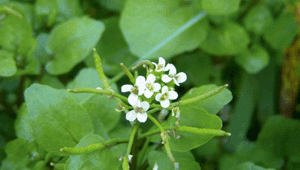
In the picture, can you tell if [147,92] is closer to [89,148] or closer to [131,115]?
[131,115]

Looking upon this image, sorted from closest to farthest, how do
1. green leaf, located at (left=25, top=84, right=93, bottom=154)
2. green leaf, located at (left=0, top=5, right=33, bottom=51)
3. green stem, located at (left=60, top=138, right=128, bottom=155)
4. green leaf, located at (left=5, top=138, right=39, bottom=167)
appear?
1. green stem, located at (left=60, top=138, right=128, bottom=155)
2. green leaf, located at (left=25, top=84, right=93, bottom=154)
3. green leaf, located at (left=5, top=138, right=39, bottom=167)
4. green leaf, located at (left=0, top=5, right=33, bottom=51)

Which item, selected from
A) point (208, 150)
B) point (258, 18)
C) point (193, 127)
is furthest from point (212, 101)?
point (258, 18)

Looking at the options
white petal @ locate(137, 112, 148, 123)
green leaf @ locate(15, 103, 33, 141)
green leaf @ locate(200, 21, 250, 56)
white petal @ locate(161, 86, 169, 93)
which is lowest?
green leaf @ locate(200, 21, 250, 56)

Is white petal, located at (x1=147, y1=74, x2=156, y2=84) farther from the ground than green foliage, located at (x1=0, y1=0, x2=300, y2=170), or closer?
farther from the ground

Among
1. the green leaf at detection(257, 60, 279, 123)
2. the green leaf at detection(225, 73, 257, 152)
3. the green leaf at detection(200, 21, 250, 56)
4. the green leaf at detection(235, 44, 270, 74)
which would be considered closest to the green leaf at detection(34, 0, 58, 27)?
the green leaf at detection(200, 21, 250, 56)

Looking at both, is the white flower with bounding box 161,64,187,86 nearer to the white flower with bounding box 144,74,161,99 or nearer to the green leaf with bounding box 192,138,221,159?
the white flower with bounding box 144,74,161,99

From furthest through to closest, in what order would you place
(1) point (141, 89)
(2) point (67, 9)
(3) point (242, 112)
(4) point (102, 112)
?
(3) point (242, 112) → (2) point (67, 9) → (4) point (102, 112) → (1) point (141, 89)

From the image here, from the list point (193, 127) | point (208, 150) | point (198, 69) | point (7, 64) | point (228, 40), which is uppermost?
point (7, 64)
